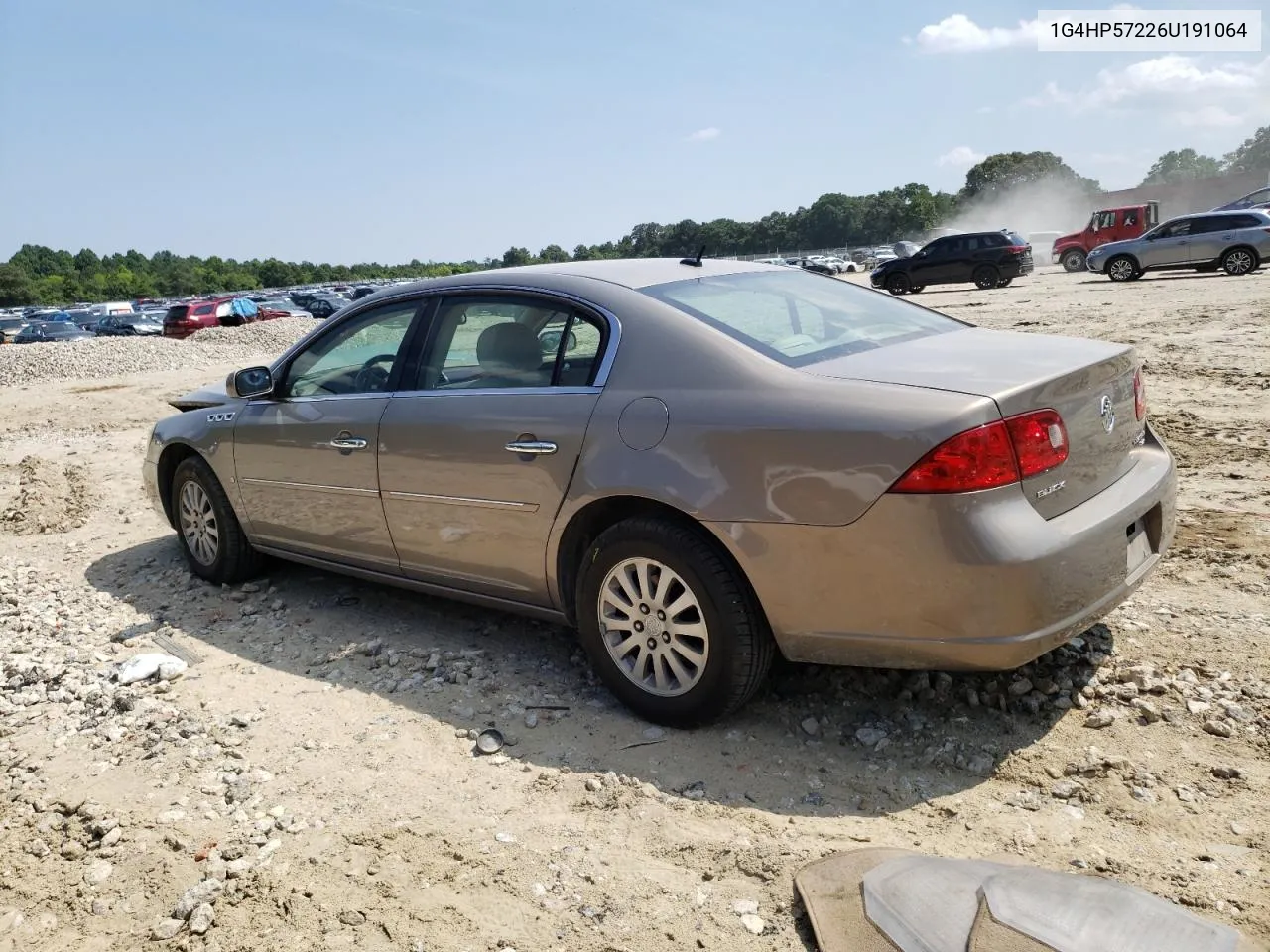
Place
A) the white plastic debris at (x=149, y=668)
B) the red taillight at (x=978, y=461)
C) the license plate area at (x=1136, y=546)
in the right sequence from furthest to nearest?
the white plastic debris at (x=149, y=668), the license plate area at (x=1136, y=546), the red taillight at (x=978, y=461)

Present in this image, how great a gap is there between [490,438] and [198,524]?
2593mm

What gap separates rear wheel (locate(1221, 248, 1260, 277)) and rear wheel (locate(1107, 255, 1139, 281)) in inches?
74.0

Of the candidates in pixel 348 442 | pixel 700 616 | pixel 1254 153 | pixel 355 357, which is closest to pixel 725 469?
pixel 700 616

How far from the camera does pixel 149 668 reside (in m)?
4.43

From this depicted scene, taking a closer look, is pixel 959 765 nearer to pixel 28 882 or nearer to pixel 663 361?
pixel 663 361

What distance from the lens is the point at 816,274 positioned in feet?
15.3

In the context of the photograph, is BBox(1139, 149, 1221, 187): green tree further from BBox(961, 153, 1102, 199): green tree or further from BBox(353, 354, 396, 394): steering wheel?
BBox(353, 354, 396, 394): steering wheel

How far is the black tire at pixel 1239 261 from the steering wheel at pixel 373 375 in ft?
77.6

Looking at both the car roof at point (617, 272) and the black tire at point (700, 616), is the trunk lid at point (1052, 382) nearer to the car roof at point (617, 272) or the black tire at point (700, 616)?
the black tire at point (700, 616)

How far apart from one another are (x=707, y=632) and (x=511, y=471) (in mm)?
1018

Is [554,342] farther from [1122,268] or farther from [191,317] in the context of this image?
[191,317]

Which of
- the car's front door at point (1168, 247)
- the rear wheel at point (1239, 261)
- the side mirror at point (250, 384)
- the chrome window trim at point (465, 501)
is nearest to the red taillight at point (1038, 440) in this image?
the chrome window trim at point (465, 501)

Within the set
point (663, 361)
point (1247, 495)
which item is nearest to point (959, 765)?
point (663, 361)

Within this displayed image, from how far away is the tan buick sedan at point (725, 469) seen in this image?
295 cm
